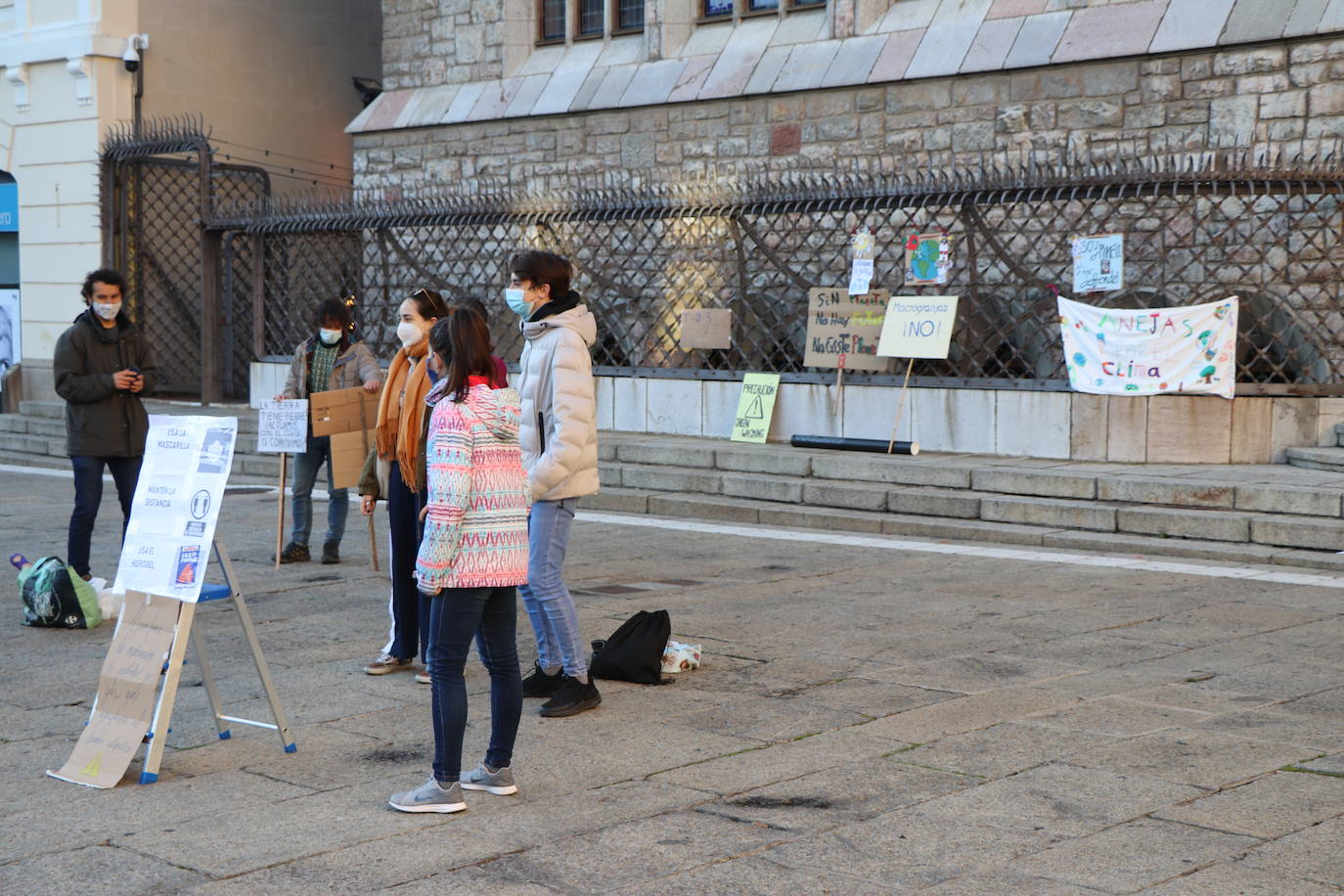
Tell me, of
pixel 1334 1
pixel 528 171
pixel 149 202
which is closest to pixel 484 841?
pixel 1334 1

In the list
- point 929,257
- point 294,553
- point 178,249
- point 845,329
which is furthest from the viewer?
point 178,249

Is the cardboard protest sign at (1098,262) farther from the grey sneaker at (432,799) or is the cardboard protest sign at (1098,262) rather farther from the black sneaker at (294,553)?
the grey sneaker at (432,799)

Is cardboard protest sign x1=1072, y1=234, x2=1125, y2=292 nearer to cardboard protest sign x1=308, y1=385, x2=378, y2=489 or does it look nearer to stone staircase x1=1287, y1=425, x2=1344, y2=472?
stone staircase x1=1287, y1=425, x2=1344, y2=472

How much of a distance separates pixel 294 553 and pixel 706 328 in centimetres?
612

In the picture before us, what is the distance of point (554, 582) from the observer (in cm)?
618

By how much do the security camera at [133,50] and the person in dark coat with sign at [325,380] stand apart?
486 inches

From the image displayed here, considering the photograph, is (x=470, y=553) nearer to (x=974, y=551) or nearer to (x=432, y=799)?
(x=432, y=799)

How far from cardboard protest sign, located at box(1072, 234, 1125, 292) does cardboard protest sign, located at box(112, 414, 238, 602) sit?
346 inches

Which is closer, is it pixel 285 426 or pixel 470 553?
pixel 470 553

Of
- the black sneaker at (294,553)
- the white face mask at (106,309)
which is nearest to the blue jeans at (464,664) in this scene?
the white face mask at (106,309)

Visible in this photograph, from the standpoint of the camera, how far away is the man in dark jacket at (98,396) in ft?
28.0

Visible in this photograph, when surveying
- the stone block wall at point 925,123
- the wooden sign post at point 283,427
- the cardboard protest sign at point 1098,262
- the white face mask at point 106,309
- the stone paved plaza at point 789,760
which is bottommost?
the stone paved plaza at point 789,760

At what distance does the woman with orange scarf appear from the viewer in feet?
21.0

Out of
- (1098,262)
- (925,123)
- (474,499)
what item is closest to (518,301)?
(474,499)
